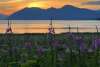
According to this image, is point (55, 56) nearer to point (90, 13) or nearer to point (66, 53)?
point (66, 53)

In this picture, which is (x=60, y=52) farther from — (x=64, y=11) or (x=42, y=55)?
(x=64, y=11)

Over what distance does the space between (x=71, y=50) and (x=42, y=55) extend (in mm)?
405

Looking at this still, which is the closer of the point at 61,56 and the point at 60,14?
the point at 61,56

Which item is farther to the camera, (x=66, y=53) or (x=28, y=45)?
(x=28, y=45)

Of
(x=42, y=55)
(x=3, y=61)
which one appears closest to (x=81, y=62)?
(x=42, y=55)

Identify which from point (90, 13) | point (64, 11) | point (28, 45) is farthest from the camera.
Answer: point (64, 11)

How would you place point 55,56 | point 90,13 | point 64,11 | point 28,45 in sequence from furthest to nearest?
point 64,11, point 90,13, point 28,45, point 55,56

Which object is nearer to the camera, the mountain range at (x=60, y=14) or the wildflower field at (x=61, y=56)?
the wildflower field at (x=61, y=56)

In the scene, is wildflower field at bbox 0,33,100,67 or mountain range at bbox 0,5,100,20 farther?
mountain range at bbox 0,5,100,20

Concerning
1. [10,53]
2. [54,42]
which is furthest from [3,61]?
[54,42]

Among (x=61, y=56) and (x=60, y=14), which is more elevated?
(x=60, y=14)

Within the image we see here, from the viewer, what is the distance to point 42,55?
5949 millimetres

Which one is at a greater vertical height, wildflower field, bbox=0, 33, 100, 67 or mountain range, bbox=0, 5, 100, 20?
→ mountain range, bbox=0, 5, 100, 20

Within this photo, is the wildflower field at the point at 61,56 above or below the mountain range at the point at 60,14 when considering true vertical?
below
